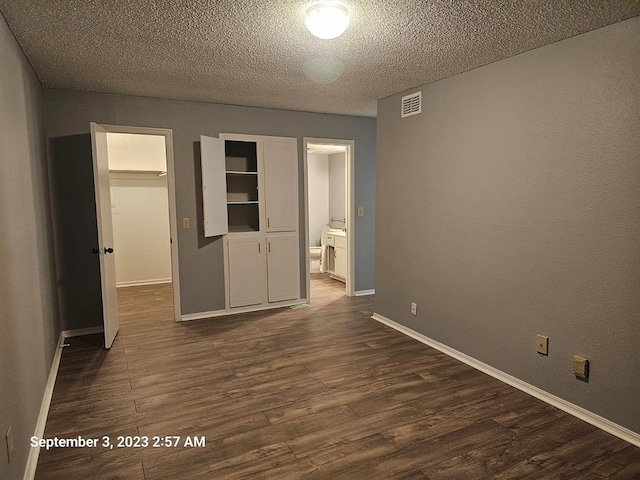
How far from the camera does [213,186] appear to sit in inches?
171

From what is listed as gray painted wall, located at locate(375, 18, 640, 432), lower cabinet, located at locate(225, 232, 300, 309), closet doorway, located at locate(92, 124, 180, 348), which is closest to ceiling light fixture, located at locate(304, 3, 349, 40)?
gray painted wall, located at locate(375, 18, 640, 432)

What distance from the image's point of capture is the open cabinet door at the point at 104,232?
11.7ft

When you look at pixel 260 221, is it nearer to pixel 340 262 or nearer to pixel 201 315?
pixel 201 315

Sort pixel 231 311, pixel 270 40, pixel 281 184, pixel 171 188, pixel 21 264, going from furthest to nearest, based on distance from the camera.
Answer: pixel 281 184
pixel 231 311
pixel 171 188
pixel 270 40
pixel 21 264

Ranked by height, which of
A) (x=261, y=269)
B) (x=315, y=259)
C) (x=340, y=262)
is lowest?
(x=315, y=259)

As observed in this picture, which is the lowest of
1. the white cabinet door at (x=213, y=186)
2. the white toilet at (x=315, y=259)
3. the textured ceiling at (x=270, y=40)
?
the white toilet at (x=315, y=259)

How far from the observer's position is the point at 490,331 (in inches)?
124

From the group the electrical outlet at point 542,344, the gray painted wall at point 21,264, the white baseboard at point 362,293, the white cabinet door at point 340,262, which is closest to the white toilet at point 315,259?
the white cabinet door at point 340,262

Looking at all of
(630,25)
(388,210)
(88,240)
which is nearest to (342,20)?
(630,25)

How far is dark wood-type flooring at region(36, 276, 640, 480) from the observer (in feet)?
6.88

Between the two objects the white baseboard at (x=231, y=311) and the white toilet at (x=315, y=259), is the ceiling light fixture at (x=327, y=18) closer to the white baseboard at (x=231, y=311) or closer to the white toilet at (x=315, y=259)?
the white baseboard at (x=231, y=311)

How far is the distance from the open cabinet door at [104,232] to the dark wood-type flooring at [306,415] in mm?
294

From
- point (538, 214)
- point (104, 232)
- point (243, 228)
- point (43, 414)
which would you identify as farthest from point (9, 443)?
point (243, 228)

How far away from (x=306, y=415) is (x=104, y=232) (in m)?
2.46
